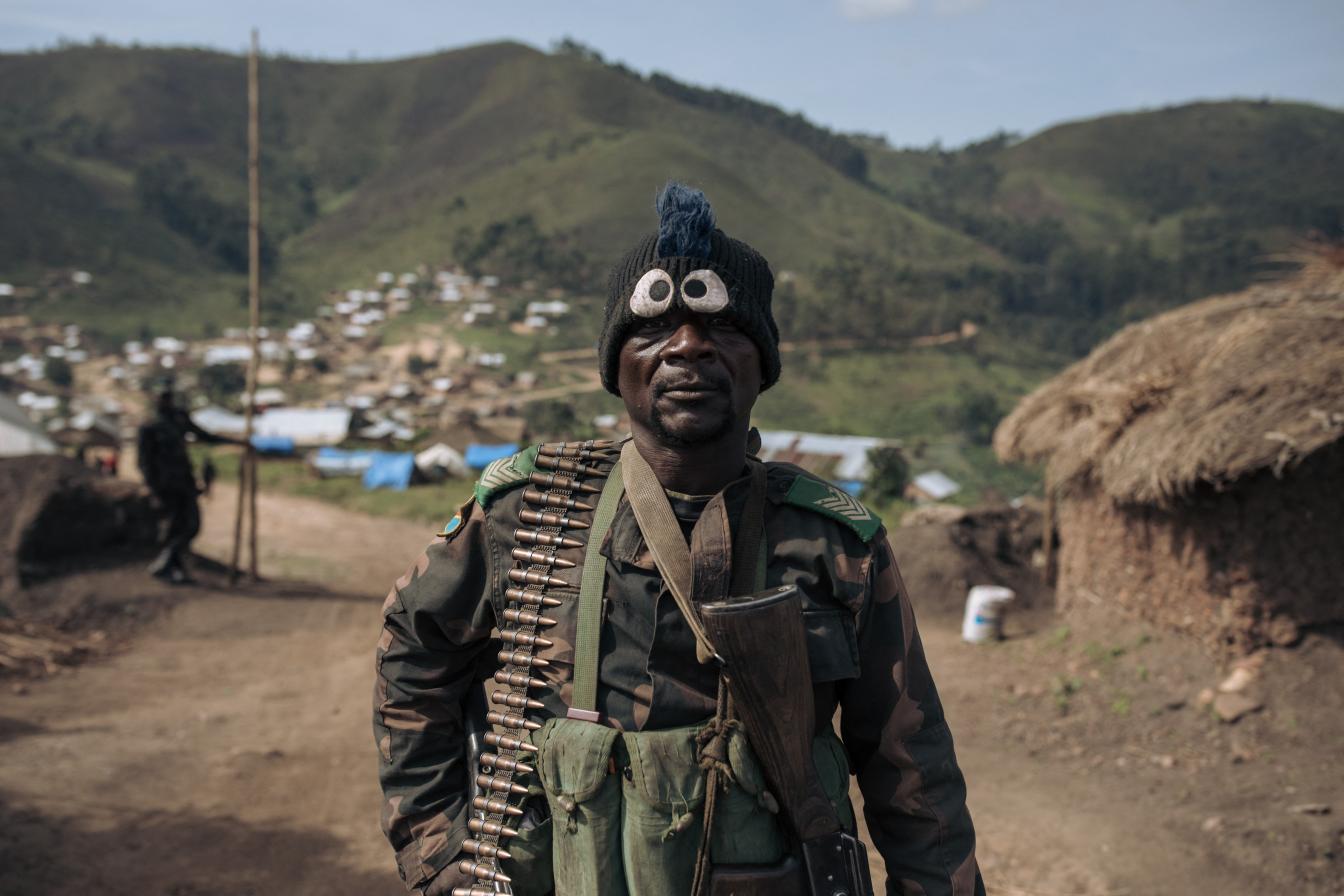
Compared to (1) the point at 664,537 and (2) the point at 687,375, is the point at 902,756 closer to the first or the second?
(1) the point at 664,537

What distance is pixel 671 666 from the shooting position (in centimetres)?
203

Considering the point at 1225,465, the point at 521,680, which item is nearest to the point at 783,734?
the point at 521,680

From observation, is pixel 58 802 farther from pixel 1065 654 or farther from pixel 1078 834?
pixel 1065 654

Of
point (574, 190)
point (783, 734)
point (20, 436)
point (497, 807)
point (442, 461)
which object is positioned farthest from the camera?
point (574, 190)

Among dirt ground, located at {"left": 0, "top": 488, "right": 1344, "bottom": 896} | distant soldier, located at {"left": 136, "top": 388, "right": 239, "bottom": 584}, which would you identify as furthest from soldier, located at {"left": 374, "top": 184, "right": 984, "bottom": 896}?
distant soldier, located at {"left": 136, "top": 388, "right": 239, "bottom": 584}

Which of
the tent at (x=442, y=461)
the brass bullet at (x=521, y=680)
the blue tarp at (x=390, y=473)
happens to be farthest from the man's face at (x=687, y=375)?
the tent at (x=442, y=461)

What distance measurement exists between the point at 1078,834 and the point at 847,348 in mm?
42436

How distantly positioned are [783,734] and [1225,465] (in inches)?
Result: 229

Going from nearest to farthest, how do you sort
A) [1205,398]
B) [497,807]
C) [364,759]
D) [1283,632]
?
[497,807], [364,759], [1283,632], [1205,398]

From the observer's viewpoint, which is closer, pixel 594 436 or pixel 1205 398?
pixel 1205 398

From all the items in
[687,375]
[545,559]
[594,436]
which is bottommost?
[594,436]

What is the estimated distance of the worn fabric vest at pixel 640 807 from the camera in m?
1.95

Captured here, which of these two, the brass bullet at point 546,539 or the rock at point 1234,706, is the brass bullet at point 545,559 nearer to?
the brass bullet at point 546,539

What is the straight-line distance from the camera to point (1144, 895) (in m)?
5.25
